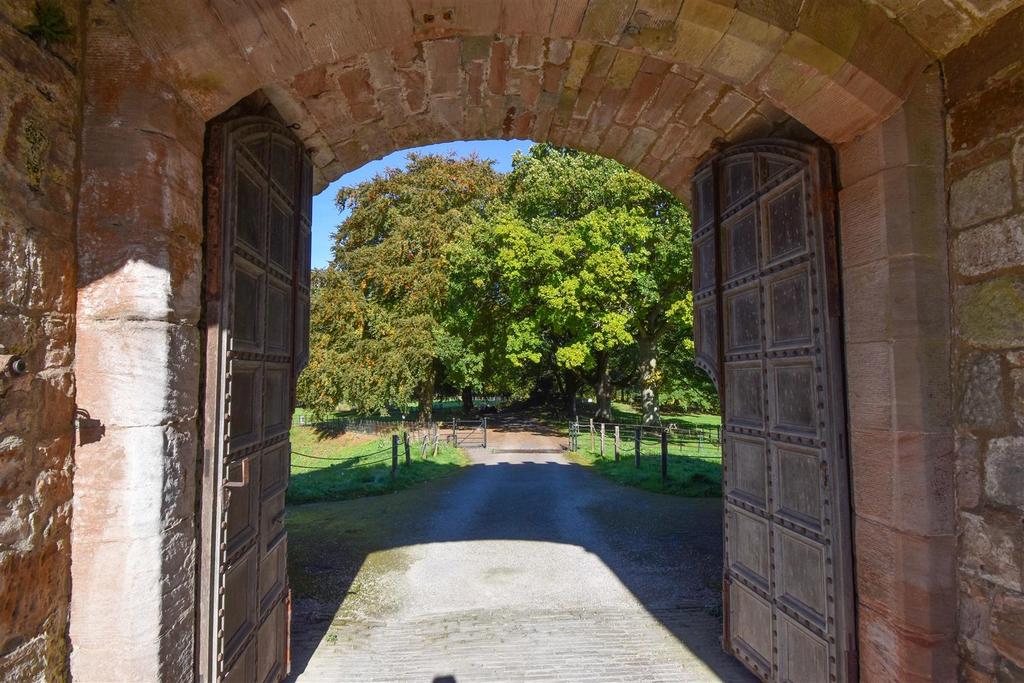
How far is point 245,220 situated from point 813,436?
3402mm

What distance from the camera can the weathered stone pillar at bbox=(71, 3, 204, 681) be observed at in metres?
2.03

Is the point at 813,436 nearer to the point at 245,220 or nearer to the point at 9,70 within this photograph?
the point at 245,220

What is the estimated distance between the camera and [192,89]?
2311 mm

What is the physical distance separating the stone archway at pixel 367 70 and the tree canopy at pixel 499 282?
43.1ft

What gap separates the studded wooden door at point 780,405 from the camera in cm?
286

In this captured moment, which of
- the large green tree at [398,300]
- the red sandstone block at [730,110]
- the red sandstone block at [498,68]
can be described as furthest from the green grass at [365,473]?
the red sandstone block at [730,110]

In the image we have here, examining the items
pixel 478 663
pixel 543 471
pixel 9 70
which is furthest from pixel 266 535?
pixel 543 471

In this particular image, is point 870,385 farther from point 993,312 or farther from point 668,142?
point 668,142

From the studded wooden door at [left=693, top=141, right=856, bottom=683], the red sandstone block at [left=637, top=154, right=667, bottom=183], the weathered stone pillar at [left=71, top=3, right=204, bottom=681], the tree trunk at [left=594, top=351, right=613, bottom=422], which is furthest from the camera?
the tree trunk at [left=594, top=351, right=613, bottom=422]

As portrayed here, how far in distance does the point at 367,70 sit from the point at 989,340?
11.5ft

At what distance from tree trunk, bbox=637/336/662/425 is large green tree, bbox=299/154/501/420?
5.90 metres

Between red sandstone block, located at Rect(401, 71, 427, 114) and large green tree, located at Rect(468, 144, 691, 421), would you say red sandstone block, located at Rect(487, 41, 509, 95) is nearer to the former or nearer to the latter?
red sandstone block, located at Rect(401, 71, 427, 114)

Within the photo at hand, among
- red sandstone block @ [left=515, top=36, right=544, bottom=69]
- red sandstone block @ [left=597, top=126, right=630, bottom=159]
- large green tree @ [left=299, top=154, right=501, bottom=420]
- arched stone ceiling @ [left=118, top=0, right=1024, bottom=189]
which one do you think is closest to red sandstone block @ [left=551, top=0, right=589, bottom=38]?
arched stone ceiling @ [left=118, top=0, right=1024, bottom=189]

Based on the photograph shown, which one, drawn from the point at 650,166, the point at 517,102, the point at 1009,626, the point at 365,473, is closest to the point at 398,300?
the point at 365,473
